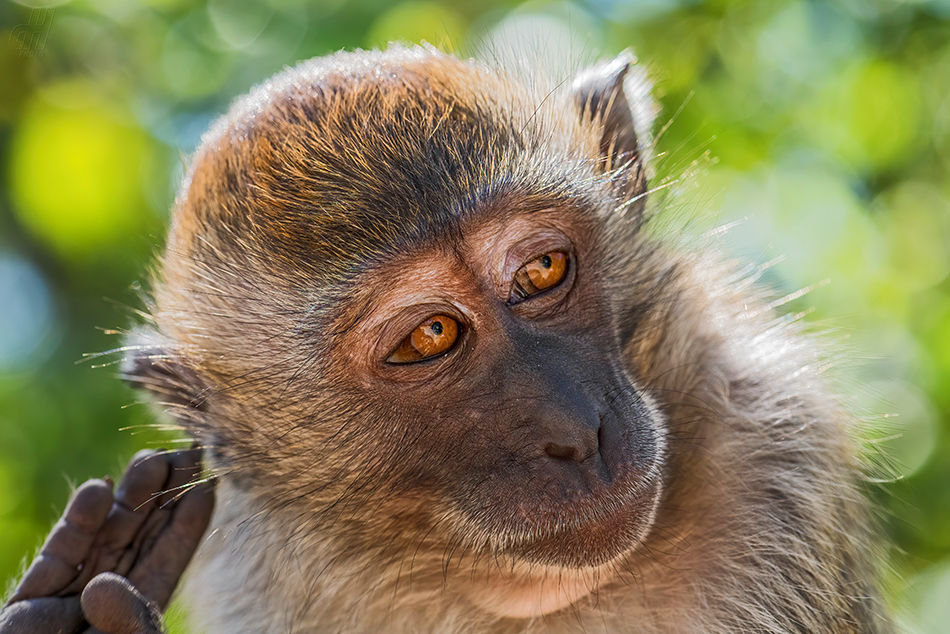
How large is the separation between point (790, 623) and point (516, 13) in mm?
2831

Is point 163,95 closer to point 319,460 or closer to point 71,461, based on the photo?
point 71,461

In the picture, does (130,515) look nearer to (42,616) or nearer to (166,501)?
(166,501)

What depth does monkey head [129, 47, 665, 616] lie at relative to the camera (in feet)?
6.88

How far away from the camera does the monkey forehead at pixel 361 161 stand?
2.29 m

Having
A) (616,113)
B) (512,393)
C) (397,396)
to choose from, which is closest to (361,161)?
(397,396)

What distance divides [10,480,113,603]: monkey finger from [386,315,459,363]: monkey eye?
3.04 ft

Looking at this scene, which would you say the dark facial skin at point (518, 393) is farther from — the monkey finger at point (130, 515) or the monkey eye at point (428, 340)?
the monkey finger at point (130, 515)

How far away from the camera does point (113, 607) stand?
6.61 ft

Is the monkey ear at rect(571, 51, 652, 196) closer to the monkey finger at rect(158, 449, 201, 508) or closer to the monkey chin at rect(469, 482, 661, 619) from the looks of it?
the monkey chin at rect(469, 482, 661, 619)

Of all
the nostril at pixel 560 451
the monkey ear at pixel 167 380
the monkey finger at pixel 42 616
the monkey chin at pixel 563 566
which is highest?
the monkey ear at pixel 167 380

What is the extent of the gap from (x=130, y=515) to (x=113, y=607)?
1.71 feet

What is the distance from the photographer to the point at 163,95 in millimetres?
4086

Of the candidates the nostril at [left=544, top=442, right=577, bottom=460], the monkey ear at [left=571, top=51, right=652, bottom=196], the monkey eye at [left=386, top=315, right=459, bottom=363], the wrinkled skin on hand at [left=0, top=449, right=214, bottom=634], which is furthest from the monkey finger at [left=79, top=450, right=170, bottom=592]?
the monkey ear at [left=571, top=51, right=652, bottom=196]

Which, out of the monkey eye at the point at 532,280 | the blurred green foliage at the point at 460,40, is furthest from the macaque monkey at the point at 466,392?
the blurred green foliage at the point at 460,40
